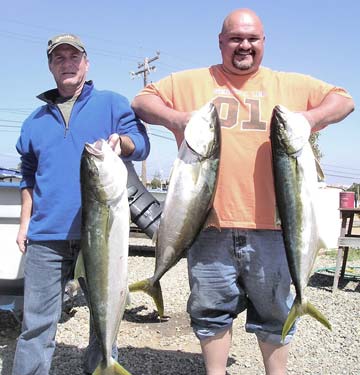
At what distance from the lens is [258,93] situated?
3109 mm

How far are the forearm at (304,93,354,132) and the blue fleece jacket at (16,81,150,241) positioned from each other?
1.08m

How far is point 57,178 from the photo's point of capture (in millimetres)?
3279

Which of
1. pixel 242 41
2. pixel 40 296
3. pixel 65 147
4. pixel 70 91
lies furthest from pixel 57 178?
pixel 242 41

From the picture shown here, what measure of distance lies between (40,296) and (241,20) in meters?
2.14

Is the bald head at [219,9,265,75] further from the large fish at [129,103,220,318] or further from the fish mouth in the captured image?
the fish mouth

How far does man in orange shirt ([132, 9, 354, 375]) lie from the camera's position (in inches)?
119

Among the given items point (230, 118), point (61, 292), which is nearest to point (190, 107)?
point (230, 118)

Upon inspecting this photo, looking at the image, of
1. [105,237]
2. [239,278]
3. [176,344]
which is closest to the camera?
[105,237]

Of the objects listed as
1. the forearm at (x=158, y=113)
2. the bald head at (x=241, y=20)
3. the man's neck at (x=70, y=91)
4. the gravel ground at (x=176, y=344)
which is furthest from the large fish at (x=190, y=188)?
the gravel ground at (x=176, y=344)

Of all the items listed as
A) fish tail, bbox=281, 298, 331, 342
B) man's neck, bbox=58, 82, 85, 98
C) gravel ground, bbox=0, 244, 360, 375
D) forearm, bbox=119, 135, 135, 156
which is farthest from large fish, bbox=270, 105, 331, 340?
gravel ground, bbox=0, 244, 360, 375

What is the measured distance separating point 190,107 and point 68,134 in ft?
2.71

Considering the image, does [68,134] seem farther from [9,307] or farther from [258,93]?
[9,307]

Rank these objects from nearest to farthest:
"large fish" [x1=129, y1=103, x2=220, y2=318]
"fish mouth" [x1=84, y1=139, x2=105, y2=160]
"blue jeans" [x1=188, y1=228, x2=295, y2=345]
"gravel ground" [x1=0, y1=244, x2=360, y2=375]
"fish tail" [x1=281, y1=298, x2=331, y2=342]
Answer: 1. "fish mouth" [x1=84, y1=139, x2=105, y2=160]
2. "large fish" [x1=129, y1=103, x2=220, y2=318]
3. "fish tail" [x1=281, y1=298, x2=331, y2=342]
4. "blue jeans" [x1=188, y1=228, x2=295, y2=345]
5. "gravel ground" [x1=0, y1=244, x2=360, y2=375]

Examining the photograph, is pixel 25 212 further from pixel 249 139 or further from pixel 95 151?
pixel 249 139
